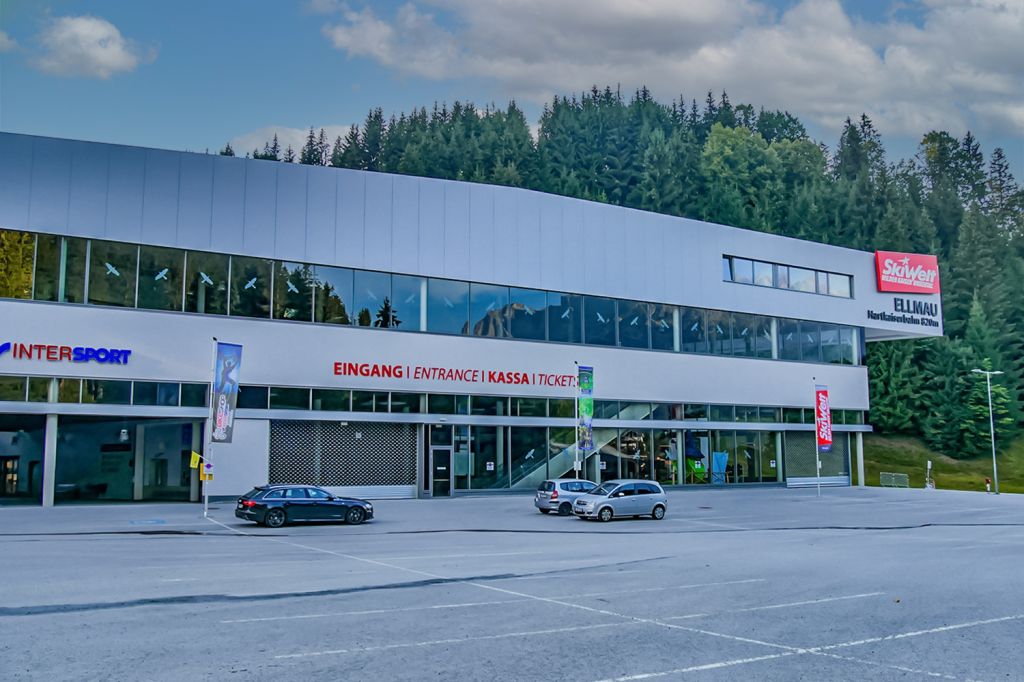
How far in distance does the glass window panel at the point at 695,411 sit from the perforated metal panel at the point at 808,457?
7972mm

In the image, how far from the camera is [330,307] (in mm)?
43125

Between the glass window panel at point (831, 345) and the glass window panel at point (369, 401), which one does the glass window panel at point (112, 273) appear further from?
the glass window panel at point (831, 345)

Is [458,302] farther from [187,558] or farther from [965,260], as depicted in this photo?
[965,260]

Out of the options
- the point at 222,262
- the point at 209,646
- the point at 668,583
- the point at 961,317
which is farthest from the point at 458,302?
the point at 961,317

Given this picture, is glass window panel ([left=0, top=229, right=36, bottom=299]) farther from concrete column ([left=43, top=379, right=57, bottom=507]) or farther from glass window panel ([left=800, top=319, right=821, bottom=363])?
glass window panel ([left=800, top=319, right=821, bottom=363])

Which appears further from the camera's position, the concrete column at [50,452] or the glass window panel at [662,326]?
the glass window panel at [662,326]

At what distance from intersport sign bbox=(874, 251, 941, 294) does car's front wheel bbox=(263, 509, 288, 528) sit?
49.8 m

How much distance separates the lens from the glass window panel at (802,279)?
61469 mm

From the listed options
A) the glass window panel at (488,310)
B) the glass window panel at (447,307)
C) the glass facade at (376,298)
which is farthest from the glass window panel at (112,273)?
the glass window panel at (488,310)

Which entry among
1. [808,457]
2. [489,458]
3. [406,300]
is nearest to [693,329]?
[808,457]

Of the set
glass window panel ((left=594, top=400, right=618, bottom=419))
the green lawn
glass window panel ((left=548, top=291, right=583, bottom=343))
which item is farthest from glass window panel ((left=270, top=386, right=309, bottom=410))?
the green lawn

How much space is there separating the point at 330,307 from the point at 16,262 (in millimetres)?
13045

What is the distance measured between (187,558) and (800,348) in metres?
48.7

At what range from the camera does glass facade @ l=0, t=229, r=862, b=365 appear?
37.3 metres
